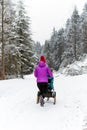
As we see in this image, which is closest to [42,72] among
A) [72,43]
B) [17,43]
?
[17,43]

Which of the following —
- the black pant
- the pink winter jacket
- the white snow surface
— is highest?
the pink winter jacket

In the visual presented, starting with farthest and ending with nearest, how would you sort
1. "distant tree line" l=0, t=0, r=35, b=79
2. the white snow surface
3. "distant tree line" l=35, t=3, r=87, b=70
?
"distant tree line" l=35, t=3, r=87, b=70 → "distant tree line" l=0, t=0, r=35, b=79 → the white snow surface

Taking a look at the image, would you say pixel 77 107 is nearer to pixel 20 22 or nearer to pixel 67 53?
pixel 20 22

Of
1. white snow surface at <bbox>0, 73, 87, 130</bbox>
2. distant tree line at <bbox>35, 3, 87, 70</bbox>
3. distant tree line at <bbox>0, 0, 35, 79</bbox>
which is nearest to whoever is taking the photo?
white snow surface at <bbox>0, 73, 87, 130</bbox>

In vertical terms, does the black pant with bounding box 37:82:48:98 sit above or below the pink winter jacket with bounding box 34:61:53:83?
below

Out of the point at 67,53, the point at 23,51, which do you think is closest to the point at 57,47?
the point at 67,53

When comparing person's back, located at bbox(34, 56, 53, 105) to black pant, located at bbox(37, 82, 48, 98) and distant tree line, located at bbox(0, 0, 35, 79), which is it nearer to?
black pant, located at bbox(37, 82, 48, 98)

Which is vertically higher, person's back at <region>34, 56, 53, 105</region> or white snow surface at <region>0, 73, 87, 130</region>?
person's back at <region>34, 56, 53, 105</region>

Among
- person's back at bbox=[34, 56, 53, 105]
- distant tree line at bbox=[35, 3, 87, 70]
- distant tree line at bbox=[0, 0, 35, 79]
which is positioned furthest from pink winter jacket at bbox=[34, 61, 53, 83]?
distant tree line at bbox=[35, 3, 87, 70]

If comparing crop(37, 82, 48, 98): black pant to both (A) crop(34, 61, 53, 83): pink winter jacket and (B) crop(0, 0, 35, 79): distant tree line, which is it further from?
(B) crop(0, 0, 35, 79): distant tree line

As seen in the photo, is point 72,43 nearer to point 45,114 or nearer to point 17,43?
point 17,43

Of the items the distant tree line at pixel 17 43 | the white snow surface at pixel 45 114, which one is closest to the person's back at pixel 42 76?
the white snow surface at pixel 45 114

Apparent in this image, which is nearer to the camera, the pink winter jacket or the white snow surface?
the white snow surface

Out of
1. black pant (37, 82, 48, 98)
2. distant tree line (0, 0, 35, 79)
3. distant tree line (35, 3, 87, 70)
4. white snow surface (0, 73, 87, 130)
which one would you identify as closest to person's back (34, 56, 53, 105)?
black pant (37, 82, 48, 98)
